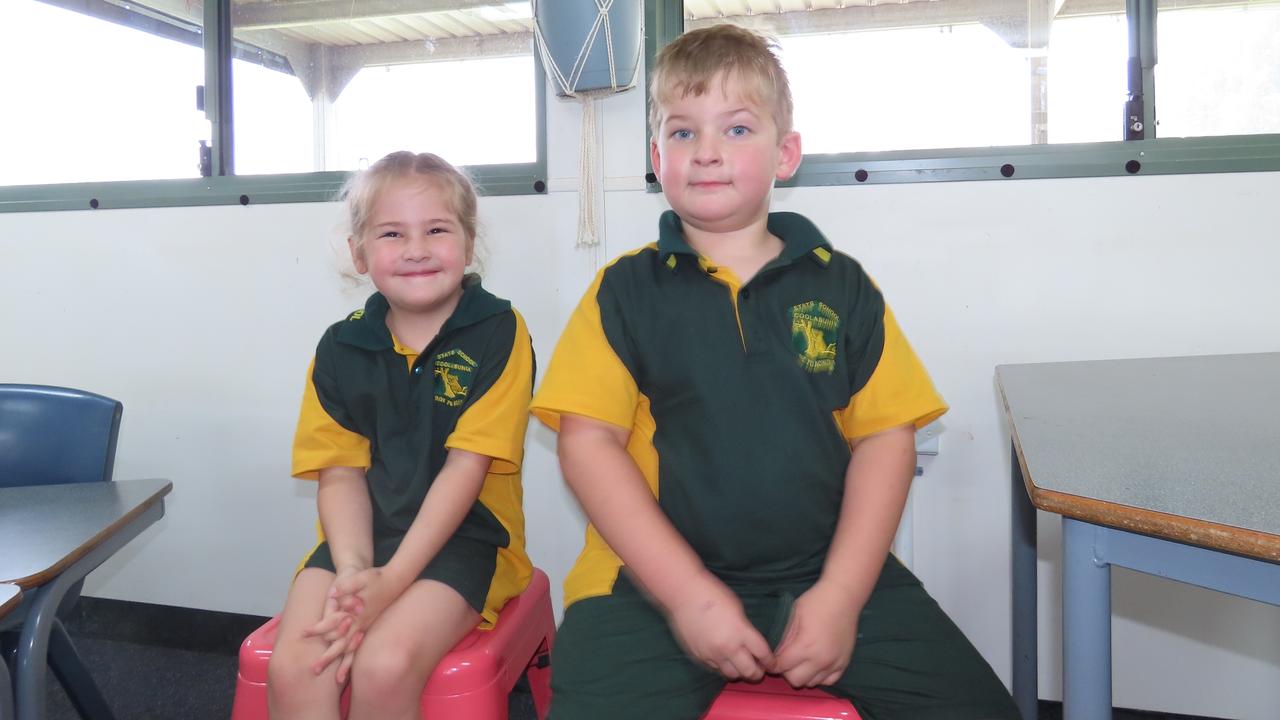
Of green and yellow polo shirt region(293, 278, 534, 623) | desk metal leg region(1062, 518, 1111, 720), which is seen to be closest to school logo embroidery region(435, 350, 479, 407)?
green and yellow polo shirt region(293, 278, 534, 623)

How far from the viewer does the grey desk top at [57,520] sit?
0.97m

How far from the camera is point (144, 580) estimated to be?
2260 mm

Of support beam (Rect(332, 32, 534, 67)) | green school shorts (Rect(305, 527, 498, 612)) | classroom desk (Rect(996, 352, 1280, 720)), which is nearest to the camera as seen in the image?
classroom desk (Rect(996, 352, 1280, 720))

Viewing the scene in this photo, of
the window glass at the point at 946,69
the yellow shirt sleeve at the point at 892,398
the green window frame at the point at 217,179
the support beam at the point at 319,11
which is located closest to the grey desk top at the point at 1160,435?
the yellow shirt sleeve at the point at 892,398

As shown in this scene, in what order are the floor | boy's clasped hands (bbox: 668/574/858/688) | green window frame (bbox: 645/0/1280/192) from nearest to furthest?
boy's clasped hands (bbox: 668/574/858/688) < green window frame (bbox: 645/0/1280/192) < the floor

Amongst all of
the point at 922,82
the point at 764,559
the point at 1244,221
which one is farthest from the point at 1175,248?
the point at 764,559

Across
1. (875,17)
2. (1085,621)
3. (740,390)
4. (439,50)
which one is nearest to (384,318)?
(740,390)

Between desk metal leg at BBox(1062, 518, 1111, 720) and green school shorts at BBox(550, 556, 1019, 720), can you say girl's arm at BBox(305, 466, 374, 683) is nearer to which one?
green school shorts at BBox(550, 556, 1019, 720)

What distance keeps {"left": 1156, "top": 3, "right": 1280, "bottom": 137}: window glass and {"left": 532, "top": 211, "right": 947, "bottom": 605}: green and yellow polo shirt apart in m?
0.93

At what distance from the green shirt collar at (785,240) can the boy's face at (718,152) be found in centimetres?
3

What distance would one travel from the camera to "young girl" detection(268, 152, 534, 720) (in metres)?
1.24

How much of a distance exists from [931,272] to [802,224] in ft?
2.01

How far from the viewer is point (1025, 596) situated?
1.29 meters

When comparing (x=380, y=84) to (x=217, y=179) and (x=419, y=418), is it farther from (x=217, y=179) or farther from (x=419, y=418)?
(x=419, y=418)
